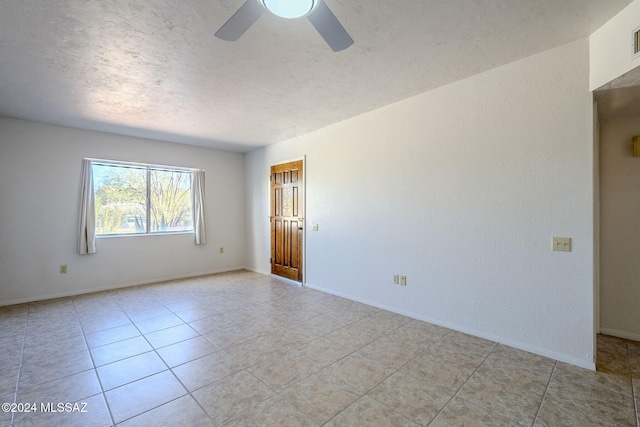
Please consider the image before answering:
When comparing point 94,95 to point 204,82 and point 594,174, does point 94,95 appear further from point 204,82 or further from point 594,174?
point 594,174

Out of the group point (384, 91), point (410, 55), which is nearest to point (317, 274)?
point (384, 91)

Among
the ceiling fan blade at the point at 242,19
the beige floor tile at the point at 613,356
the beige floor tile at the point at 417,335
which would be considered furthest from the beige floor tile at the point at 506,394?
the ceiling fan blade at the point at 242,19

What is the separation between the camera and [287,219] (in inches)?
201

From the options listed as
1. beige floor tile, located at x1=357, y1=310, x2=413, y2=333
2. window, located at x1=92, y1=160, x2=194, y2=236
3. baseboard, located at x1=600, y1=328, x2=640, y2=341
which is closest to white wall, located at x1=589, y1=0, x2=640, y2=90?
baseboard, located at x1=600, y1=328, x2=640, y2=341

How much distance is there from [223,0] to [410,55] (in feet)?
4.96

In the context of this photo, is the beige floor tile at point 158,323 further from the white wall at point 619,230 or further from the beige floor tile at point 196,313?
the white wall at point 619,230

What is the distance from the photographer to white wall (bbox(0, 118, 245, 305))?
3.86 meters

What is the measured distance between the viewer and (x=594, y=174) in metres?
2.19

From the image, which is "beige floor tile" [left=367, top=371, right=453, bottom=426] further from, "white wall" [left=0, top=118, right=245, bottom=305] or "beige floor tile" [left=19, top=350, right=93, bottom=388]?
"white wall" [left=0, top=118, right=245, bottom=305]

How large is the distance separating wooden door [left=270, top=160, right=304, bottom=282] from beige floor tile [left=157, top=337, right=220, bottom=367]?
229cm

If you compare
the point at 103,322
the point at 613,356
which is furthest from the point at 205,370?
the point at 613,356

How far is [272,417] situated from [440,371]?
1325mm

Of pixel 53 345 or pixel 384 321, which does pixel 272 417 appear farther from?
pixel 53 345

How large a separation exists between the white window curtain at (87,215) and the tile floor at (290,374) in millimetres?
1174
